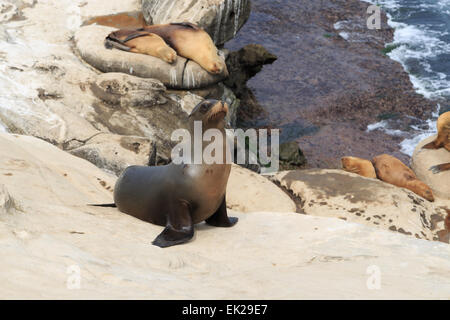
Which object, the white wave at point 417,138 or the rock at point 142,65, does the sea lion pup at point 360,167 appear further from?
the white wave at point 417,138

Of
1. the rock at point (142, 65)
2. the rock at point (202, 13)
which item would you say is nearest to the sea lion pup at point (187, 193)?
the rock at point (142, 65)

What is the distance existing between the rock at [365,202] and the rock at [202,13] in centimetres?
519

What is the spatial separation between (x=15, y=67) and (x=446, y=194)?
22.8 ft

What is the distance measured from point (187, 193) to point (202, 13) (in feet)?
25.7

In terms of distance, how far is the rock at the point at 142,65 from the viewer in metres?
10.2

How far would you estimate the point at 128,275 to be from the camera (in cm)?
306

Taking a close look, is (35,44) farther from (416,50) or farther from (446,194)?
(416,50)

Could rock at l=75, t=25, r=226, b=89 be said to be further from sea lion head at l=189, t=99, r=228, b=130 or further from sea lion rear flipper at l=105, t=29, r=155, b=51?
sea lion head at l=189, t=99, r=228, b=130

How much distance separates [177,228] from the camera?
4.77 m

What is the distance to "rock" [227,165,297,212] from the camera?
7.09 meters

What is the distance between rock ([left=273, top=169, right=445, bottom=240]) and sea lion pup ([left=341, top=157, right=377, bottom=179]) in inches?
33.1
